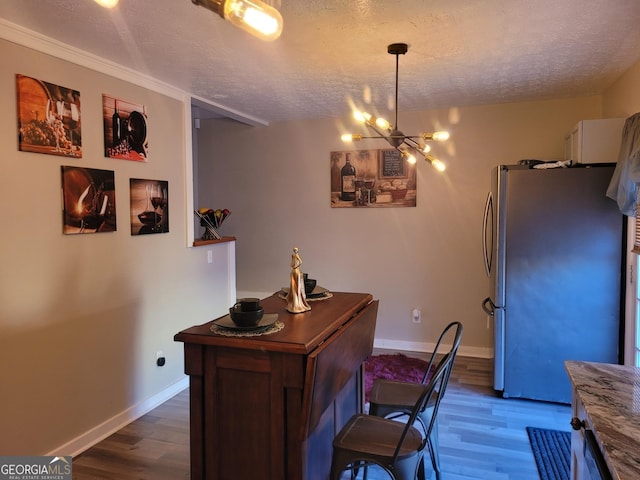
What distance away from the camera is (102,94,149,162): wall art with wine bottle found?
2.85m

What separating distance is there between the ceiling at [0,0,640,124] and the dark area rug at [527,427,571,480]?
234 cm

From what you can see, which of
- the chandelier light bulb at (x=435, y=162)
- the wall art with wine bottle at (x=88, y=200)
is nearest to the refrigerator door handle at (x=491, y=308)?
the chandelier light bulb at (x=435, y=162)

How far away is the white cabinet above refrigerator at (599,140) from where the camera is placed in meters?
3.10

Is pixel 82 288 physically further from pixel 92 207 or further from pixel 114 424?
pixel 114 424

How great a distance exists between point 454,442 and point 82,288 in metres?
2.42

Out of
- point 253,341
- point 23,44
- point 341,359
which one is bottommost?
point 341,359

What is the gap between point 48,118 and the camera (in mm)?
2463

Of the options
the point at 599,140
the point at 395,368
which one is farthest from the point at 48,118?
the point at 599,140

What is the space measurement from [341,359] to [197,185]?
367 cm

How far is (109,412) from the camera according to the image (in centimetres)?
291

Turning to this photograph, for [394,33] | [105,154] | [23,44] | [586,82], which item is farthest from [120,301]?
[586,82]

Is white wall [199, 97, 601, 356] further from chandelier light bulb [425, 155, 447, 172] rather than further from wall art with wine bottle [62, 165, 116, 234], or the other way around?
wall art with wine bottle [62, 165, 116, 234]

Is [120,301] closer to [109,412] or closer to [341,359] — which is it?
[109,412]

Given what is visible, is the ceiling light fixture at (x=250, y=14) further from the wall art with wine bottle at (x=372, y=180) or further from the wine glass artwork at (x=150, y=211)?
the wall art with wine bottle at (x=372, y=180)
